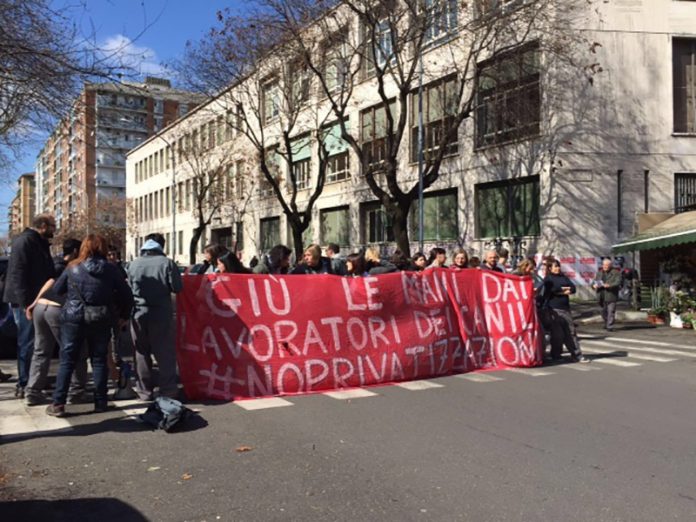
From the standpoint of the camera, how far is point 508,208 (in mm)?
24438

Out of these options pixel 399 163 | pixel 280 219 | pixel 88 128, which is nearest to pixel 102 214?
pixel 280 219

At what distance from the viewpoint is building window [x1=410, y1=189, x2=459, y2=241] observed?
2686cm

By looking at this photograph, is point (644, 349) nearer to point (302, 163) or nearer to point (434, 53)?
point (434, 53)

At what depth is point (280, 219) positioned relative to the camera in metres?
40.1

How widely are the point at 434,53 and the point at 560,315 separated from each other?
18376mm

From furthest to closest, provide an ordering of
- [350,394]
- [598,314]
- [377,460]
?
1. [598,314]
2. [350,394]
3. [377,460]

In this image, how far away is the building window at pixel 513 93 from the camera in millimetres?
22344

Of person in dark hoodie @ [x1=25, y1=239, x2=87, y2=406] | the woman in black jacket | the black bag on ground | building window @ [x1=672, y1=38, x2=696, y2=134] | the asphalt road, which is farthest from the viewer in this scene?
building window @ [x1=672, y1=38, x2=696, y2=134]

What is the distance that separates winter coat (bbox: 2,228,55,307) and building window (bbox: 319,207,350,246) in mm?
26680

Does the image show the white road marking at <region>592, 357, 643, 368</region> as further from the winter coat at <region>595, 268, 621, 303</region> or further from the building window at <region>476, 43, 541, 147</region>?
the building window at <region>476, 43, 541, 147</region>

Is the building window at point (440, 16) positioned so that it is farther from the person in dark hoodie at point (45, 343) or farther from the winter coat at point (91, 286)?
the person in dark hoodie at point (45, 343)

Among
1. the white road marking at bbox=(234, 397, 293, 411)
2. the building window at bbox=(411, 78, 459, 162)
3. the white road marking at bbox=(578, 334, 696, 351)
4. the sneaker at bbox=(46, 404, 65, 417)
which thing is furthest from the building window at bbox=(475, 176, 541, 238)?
the sneaker at bbox=(46, 404, 65, 417)

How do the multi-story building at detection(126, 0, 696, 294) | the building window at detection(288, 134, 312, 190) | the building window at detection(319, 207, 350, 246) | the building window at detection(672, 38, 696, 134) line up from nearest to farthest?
the multi-story building at detection(126, 0, 696, 294)
the building window at detection(672, 38, 696, 134)
the building window at detection(319, 207, 350, 246)
the building window at detection(288, 134, 312, 190)

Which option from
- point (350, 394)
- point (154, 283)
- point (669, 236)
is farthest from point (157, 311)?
point (669, 236)
